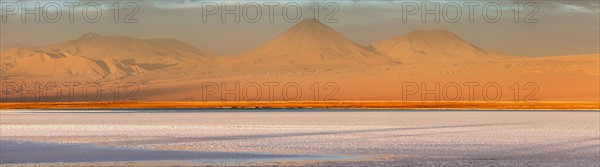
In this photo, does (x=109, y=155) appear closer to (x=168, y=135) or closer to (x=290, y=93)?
(x=168, y=135)

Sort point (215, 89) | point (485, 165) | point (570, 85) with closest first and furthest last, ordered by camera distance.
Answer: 1. point (485, 165)
2. point (570, 85)
3. point (215, 89)

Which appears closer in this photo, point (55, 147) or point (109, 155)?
point (109, 155)

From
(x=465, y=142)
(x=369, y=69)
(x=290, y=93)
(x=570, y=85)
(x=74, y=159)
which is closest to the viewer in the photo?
(x=74, y=159)

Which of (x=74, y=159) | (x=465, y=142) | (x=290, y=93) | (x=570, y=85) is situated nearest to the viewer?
(x=74, y=159)

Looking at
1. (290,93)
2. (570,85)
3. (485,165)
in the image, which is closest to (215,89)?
(290,93)

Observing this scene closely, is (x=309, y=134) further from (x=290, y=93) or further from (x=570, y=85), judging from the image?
(x=290, y=93)

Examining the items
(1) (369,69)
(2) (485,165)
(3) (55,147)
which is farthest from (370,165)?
(1) (369,69)

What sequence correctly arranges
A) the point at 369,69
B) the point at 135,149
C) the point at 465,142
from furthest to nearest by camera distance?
the point at 369,69 < the point at 465,142 < the point at 135,149

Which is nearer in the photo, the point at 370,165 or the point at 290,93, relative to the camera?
the point at 370,165
